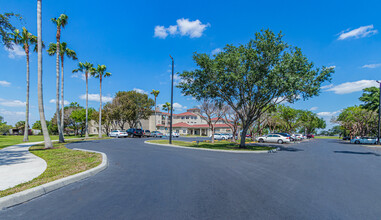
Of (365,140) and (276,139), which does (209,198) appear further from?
(365,140)

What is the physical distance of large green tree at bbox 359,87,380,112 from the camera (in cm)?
3700

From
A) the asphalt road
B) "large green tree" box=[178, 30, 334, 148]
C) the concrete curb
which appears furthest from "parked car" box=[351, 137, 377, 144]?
the concrete curb

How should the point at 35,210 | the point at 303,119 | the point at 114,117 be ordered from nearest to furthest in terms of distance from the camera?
the point at 35,210, the point at 114,117, the point at 303,119

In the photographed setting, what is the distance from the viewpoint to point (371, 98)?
37938 millimetres

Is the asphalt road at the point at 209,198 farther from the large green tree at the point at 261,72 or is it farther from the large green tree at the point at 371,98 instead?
the large green tree at the point at 371,98

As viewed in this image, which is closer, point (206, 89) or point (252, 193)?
point (252, 193)

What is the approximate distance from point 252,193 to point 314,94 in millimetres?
14620

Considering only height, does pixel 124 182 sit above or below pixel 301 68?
below

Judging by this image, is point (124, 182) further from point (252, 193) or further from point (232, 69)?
point (232, 69)

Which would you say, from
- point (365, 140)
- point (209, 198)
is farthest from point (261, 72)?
point (365, 140)

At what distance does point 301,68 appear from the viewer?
645 inches

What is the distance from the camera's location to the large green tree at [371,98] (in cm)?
3700

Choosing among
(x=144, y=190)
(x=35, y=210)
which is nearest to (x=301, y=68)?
(x=144, y=190)

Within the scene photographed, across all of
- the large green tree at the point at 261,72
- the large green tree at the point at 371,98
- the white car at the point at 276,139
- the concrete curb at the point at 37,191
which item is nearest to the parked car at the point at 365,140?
the large green tree at the point at 371,98
